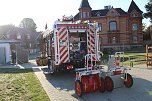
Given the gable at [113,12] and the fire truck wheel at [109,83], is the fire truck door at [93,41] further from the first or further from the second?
the gable at [113,12]

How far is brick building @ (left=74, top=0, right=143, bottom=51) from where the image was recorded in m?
58.4

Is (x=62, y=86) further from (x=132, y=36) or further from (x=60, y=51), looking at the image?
(x=132, y=36)

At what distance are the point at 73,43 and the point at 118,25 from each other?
45.0 metres

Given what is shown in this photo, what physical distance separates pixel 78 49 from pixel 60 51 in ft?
4.73

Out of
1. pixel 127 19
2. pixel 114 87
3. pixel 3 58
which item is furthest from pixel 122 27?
pixel 114 87

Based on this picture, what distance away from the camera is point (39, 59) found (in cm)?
2542

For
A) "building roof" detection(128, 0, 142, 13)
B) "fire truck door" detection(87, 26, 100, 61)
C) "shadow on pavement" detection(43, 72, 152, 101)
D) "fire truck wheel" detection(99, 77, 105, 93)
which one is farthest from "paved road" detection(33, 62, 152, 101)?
"building roof" detection(128, 0, 142, 13)

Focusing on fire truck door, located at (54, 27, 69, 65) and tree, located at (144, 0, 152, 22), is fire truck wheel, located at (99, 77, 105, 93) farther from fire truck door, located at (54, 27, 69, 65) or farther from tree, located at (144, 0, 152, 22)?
tree, located at (144, 0, 152, 22)

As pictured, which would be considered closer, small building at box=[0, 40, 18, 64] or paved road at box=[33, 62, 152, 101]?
paved road at box=[33, 62, 152, 101]

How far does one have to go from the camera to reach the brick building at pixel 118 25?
2298 inches

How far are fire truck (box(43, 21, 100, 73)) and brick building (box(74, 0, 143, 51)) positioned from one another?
4367 cm

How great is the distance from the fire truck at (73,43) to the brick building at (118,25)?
43673 mm

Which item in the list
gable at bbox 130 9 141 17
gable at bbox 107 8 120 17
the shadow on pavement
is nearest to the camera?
the shadow on pavement

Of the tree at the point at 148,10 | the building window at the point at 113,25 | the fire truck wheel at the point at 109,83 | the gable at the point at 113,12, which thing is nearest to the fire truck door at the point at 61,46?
the fire truck wheel at the point at 109,83
